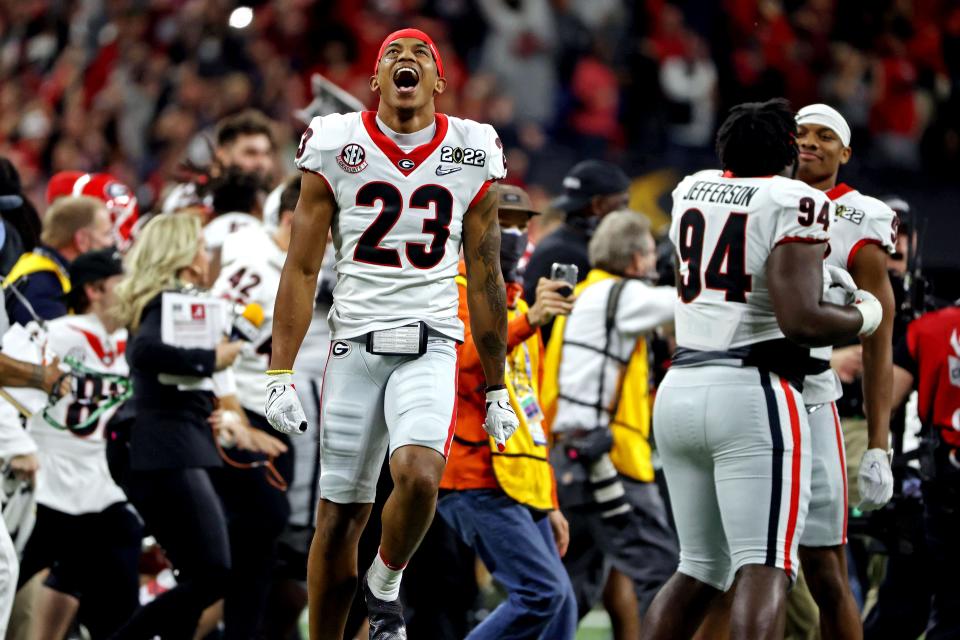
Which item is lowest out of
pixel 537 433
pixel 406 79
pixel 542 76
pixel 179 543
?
pixel 179 543

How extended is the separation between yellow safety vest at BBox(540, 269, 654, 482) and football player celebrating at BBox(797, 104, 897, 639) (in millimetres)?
1524

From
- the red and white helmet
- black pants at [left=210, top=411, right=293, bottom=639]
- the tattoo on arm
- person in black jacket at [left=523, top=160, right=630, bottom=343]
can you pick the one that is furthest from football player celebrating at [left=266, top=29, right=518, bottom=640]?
the red and white helmet

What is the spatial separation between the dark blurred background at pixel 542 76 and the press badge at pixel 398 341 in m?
8.45

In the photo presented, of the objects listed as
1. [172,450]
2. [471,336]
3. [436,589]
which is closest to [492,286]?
[471,336]

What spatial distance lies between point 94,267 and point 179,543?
1419 millimetres

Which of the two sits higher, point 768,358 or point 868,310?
point 868,310

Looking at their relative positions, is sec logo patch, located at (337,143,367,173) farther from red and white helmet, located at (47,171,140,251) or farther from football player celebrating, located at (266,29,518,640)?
red and white helmet, located at (47,171,140,251)

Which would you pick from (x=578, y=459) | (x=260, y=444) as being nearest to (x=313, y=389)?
(x=260, y=444)

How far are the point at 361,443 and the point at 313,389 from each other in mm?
2811

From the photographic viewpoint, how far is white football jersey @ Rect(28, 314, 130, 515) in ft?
22.6

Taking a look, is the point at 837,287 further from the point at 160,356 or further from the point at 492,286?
the point at 160,356

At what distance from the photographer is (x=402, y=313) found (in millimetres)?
5125

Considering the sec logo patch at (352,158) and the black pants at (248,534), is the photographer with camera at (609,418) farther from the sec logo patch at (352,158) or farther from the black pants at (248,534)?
the sec logo patch at (352,158)

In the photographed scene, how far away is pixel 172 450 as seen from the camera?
644 centimetres
